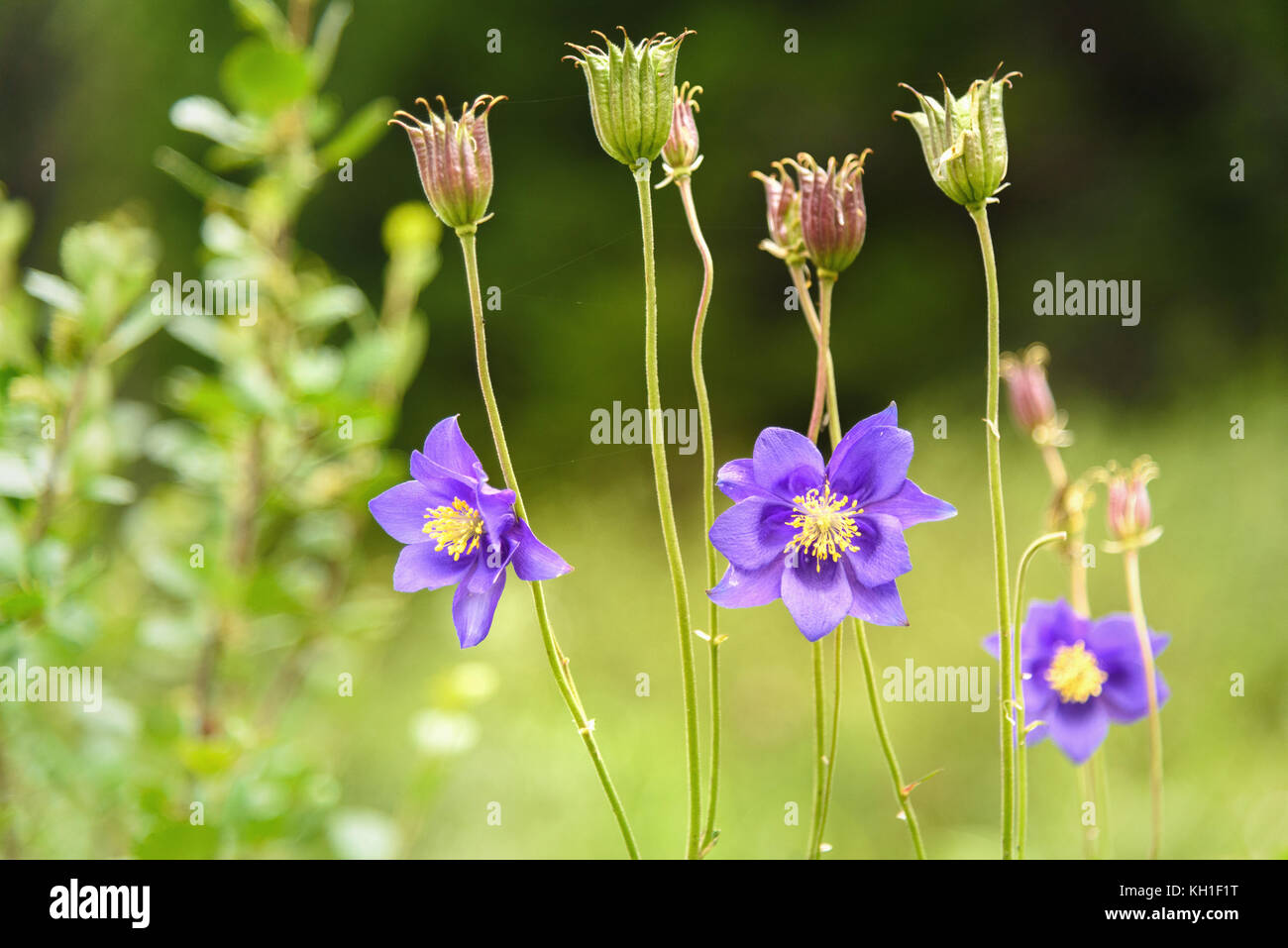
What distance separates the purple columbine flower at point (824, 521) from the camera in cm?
30

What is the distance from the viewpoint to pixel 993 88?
30cm

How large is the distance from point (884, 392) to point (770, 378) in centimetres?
21

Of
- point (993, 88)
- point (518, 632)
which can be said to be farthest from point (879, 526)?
point (518, 632)

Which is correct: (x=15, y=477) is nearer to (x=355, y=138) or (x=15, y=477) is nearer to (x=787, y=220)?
(x=355, y=138)

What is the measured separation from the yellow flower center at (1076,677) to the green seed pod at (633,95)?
0.86ft

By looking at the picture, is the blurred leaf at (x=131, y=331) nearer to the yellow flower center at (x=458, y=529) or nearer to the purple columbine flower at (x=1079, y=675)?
the yellow flower center at (x=458, y=529)

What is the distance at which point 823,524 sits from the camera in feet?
1.04

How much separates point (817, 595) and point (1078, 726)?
0.19 metres

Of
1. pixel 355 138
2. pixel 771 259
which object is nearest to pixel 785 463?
pixel 355 138

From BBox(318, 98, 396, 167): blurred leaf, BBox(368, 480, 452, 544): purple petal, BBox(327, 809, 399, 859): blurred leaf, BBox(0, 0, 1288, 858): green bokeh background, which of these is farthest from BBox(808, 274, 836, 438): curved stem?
BBox(0, 0, 1288, 858): green bokeh background

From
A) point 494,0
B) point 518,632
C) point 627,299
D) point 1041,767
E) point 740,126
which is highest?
point 494,0

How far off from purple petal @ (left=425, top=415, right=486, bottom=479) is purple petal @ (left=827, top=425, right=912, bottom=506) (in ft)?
0.32

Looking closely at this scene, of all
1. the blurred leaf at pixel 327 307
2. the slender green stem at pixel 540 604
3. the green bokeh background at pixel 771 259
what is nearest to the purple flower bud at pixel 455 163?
the slender green stem at pixel 540 604

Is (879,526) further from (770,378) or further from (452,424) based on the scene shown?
(770,378)
